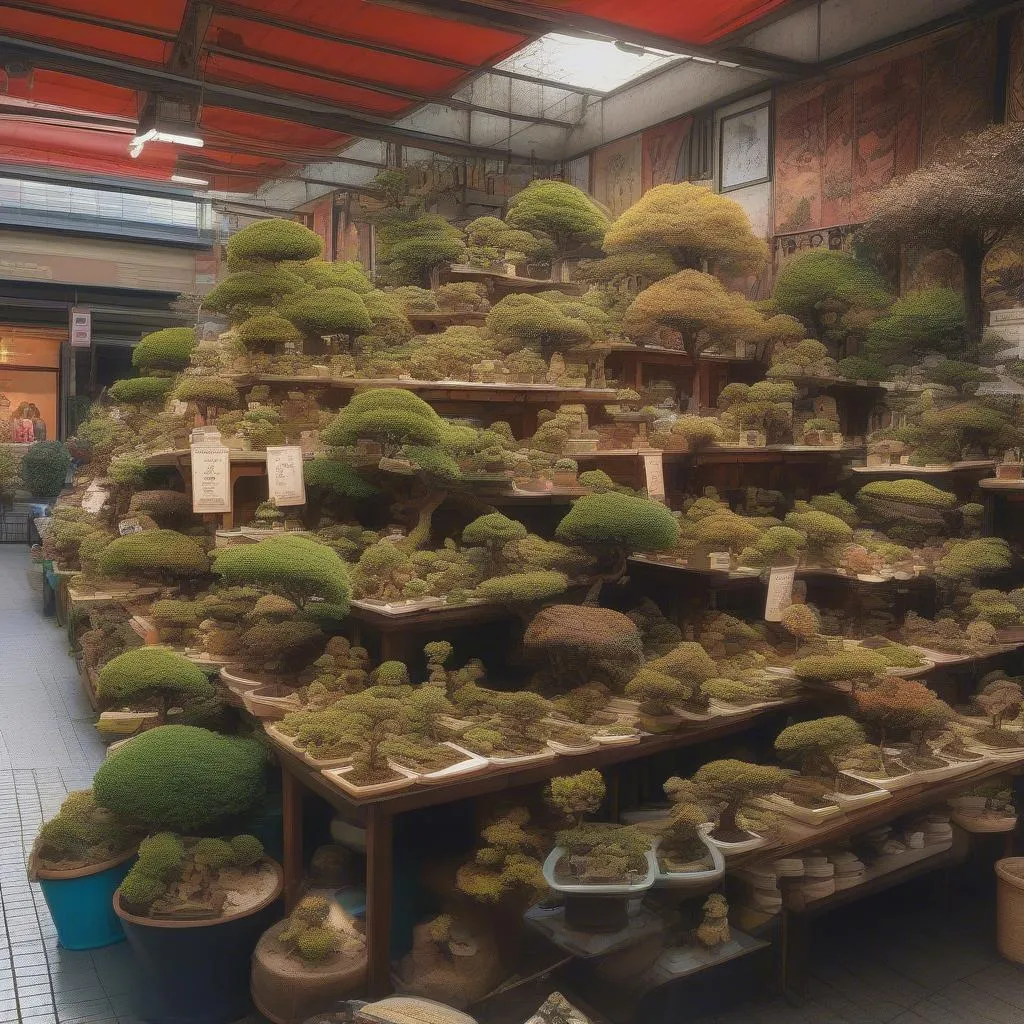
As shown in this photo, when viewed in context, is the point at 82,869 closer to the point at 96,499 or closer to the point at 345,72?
the point at 96,499

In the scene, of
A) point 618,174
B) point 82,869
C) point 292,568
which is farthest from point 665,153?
point 82,869

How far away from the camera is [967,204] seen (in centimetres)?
558

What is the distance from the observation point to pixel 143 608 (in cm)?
565

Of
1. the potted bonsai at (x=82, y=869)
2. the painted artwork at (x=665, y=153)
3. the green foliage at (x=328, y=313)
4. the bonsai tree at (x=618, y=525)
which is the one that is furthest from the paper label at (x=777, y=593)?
the painted artwork at (x=665, y=153)

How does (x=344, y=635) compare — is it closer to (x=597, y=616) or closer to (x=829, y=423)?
(x=597, y=616)

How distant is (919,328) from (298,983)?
520 cm

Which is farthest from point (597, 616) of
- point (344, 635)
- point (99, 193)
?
point (99, 193)

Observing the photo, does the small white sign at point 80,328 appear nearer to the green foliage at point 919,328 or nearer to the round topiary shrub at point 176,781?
the green foliage at point 919,328

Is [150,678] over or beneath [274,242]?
beneath

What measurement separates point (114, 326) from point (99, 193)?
2.05 metres

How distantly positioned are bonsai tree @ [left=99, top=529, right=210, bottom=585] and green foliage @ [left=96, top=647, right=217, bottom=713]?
0.99 metres

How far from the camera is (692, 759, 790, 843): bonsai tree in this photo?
3447 mm

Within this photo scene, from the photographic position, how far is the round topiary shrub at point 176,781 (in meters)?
3.45

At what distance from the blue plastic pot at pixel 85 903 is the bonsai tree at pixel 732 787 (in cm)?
219
